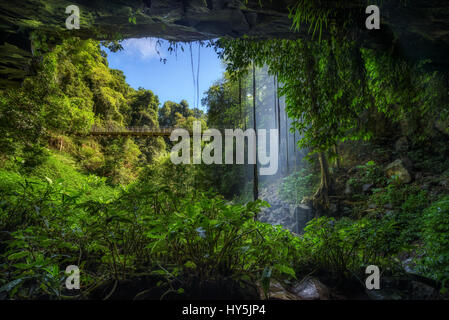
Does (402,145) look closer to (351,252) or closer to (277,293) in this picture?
(351,252)

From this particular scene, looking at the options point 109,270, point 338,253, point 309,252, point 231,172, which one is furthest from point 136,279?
point 231,172

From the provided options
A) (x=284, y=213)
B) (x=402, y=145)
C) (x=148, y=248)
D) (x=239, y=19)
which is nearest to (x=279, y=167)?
(x=284, y=213)

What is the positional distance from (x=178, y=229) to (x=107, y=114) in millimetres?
13664

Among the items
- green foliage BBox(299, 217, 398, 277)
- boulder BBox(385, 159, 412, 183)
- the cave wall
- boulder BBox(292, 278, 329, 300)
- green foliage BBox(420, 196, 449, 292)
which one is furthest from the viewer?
boulder BBox(385, 159, 412, 183)

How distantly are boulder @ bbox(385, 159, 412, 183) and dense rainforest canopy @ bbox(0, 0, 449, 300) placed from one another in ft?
0.10

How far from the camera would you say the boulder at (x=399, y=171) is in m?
4.74

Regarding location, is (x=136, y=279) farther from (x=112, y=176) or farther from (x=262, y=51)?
(x=112, y=176)

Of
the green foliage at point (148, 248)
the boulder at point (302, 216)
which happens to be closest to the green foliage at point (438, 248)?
the green foliage at point (148, 248)

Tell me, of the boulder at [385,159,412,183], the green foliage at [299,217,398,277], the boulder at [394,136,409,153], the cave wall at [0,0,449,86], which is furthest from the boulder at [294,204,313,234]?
the green foliage at [299,217,398,277]

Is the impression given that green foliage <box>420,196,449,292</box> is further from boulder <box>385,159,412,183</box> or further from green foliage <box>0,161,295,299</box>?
boulder <box>385,159,412,183</box>

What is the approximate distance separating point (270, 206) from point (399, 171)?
588 cm

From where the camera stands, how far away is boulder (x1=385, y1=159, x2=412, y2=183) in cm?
474

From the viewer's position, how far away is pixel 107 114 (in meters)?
12.0

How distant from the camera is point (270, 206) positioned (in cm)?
93
